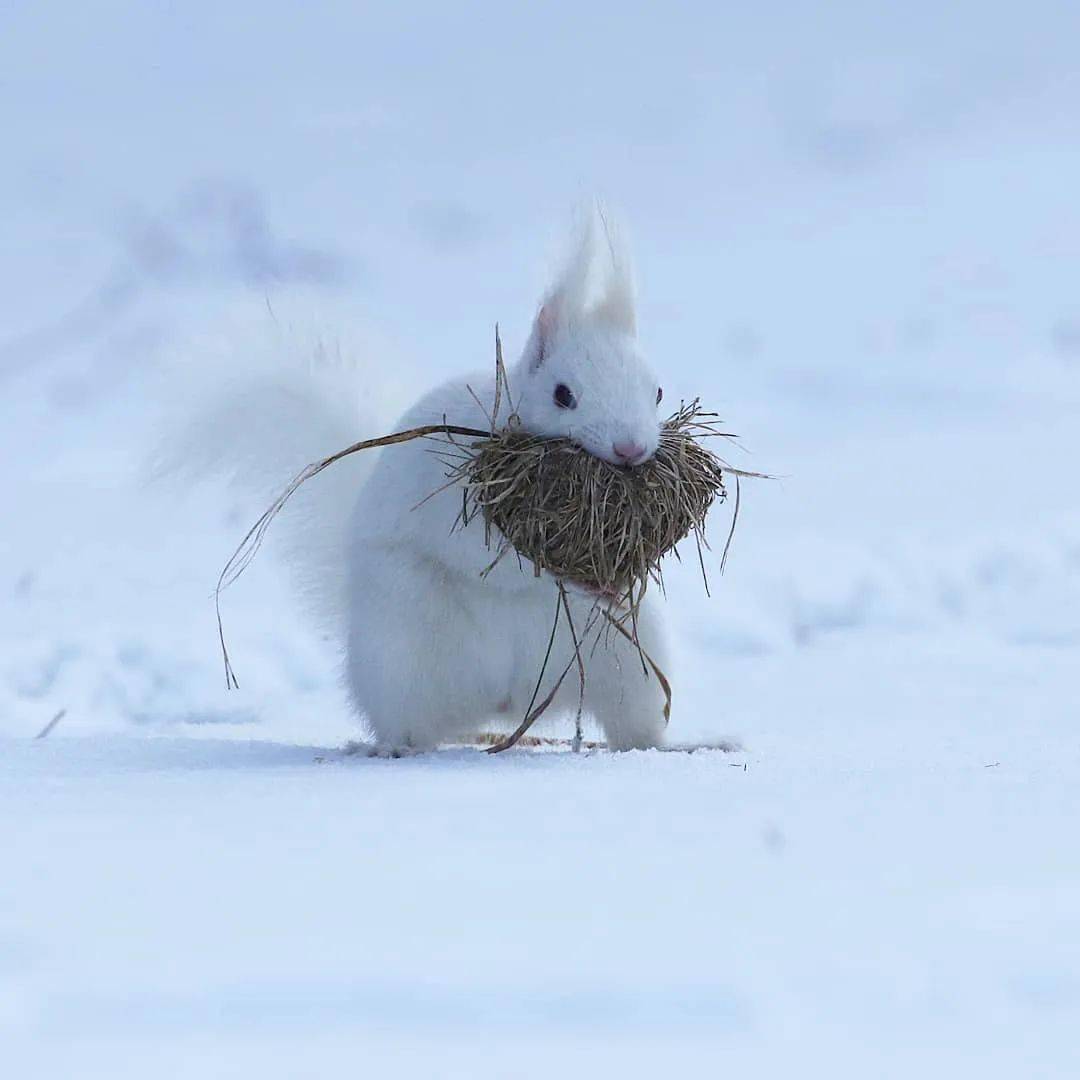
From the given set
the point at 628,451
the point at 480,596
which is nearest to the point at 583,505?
the point at 628,451

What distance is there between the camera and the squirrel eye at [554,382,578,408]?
3.27 meters

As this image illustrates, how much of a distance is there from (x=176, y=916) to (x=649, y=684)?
207 cm

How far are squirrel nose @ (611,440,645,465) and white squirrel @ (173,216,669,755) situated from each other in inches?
6.8

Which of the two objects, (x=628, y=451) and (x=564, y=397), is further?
(x=564, y=397)

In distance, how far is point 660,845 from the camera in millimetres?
1933

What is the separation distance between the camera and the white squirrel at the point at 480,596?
3.37 meters

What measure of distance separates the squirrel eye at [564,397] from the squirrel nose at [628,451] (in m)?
0.20

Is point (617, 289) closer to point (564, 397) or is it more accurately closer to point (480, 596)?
point (564, 397)

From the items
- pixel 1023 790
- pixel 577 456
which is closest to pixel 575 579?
pixel 577 456

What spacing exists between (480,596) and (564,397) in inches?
22.0

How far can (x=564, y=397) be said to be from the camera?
328 cm

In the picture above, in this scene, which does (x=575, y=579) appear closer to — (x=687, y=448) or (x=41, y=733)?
(x=687, y=448)

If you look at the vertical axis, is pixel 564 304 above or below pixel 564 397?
above

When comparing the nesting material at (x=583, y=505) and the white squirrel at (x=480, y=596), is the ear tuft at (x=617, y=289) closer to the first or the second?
the white squirrel at (x=480, y=596)
